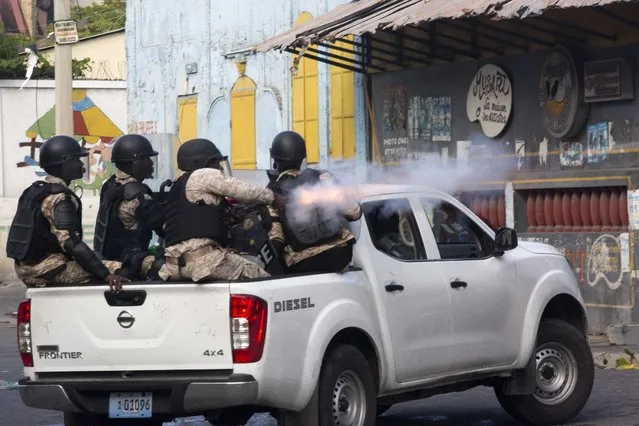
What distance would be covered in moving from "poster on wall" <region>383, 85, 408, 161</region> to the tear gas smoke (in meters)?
0.22

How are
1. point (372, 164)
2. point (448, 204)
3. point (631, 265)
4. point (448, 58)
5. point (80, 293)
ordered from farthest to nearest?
point (372, 164)
point (448, 58)
point (631, 265)
point (448, 204)
point (80, 293)

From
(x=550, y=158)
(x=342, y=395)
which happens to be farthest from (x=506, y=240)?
(x=550, y=158)

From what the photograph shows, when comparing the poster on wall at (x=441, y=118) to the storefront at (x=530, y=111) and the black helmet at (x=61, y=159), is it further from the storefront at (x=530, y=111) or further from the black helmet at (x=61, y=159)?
the black helmet at (x=61, y=159)

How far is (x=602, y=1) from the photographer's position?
13.2m

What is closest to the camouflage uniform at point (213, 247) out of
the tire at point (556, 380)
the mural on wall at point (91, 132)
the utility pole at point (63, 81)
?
the tire at point (556, 380)

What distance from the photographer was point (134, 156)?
9.98m

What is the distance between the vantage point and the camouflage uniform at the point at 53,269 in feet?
28.7

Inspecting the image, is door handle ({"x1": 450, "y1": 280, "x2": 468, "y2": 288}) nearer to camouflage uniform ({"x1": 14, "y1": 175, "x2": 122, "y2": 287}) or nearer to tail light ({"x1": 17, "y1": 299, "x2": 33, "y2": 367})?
camouflage uniform ({"x1": 14, "y1": 175, "x2": 122, "y2": 287})

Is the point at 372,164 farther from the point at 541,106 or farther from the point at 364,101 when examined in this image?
the point at 541,106

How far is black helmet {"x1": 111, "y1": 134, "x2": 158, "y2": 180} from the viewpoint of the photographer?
10.0 meters

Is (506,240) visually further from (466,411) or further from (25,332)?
(25,332)

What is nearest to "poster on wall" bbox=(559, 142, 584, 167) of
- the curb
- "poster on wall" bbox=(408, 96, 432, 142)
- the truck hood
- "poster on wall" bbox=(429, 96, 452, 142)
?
"poster on wall" bbox=(429, 96, 452, 142)

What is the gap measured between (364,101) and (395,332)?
11.1 meters

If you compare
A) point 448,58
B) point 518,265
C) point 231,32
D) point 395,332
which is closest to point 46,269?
point 395,332
